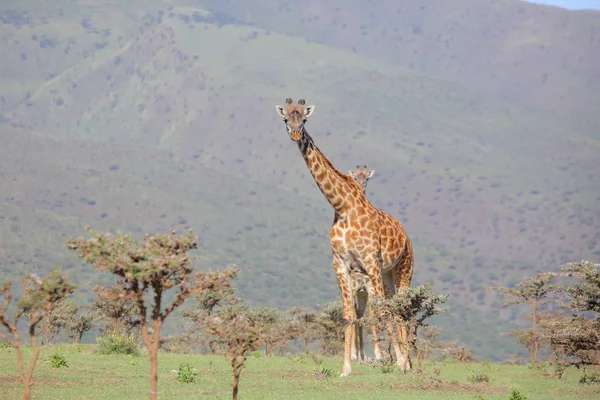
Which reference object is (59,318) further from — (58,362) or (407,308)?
(407,308)

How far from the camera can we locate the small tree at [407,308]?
→ 31406mm

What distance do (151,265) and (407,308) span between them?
41.7ft

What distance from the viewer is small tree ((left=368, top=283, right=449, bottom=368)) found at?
31.4 m

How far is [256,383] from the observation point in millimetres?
30703

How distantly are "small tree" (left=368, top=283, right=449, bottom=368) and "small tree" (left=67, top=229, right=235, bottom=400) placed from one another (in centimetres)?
1091

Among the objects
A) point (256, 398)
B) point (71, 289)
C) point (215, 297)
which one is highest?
point (215, 297)

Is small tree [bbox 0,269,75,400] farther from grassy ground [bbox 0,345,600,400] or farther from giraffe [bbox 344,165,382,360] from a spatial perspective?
giraffe [bbox 344,165,382,360]

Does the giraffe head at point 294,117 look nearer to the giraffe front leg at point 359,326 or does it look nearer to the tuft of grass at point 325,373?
the giraffe front leg at point 359,326

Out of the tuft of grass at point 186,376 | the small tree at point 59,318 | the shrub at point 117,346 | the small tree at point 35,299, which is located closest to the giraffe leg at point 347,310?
the tuft of grass at point 186,376

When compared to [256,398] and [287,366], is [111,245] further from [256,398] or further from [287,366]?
[287,366]

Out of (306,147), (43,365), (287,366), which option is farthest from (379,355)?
(43,365)

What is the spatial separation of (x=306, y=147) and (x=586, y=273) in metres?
8.44

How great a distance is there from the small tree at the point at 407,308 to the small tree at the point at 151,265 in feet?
35.8

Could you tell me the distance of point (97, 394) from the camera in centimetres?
2672
